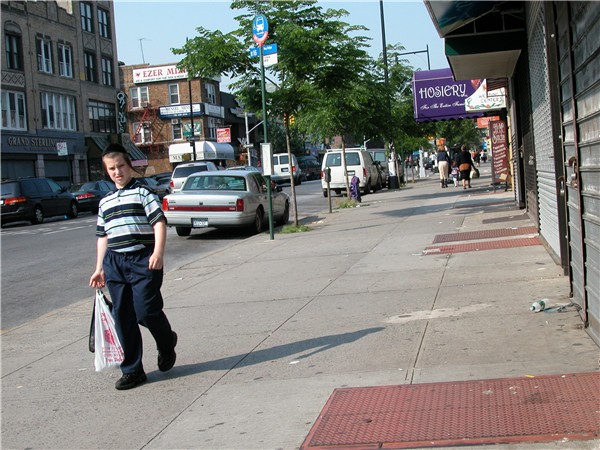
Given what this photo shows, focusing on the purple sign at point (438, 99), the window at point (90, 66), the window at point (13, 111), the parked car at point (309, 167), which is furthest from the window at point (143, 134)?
the purple sign at point (438, 99)

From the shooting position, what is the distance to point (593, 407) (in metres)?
4.29

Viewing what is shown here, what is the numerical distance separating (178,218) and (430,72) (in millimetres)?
12069

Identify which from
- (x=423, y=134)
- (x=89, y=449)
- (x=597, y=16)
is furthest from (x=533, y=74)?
(x=423, y=134)

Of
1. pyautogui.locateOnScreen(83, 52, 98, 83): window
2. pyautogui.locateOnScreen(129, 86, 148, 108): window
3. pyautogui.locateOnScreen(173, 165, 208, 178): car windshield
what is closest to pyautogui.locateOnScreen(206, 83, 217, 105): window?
pyautogui.locateOnScreen(129, 86, 148, 108): window

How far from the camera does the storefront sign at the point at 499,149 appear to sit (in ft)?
80.1

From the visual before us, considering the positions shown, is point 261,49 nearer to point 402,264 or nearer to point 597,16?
point 402,264

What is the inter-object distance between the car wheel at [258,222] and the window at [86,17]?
3696 cm

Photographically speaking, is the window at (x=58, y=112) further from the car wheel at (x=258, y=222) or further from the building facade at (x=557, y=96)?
the building facade at (x=557, y=96)

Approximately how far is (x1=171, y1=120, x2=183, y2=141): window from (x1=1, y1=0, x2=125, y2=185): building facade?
17749 mm

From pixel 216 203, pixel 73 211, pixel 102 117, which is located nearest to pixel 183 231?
pixel 216 203

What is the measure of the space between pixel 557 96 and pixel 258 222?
38.9 feet

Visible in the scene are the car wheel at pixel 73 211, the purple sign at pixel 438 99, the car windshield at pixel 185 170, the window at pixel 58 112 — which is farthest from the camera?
the window at pixel 58 112

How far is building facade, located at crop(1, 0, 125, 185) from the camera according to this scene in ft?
136

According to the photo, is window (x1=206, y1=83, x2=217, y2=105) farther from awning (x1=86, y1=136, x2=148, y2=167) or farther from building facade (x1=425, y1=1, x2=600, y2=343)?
building facade (x1=425, y1=1, x2=600, y2=343)
